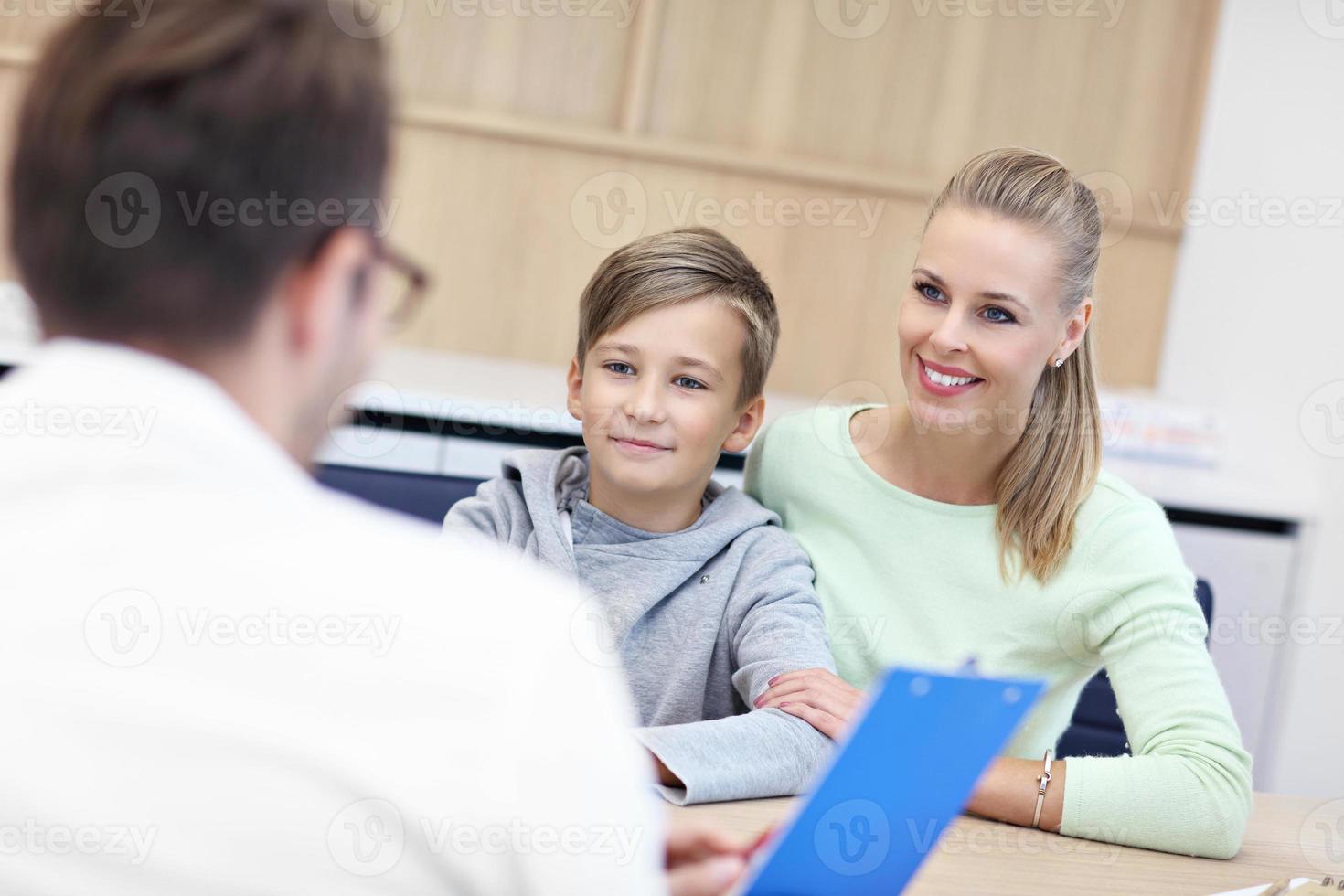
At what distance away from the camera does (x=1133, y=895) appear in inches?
41.9

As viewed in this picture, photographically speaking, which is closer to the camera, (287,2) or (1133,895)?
(287,2)

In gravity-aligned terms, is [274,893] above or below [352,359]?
below

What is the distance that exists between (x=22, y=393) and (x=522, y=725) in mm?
254

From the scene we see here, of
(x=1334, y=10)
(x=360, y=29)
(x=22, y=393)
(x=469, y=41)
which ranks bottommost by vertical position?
(x=22, y=393)

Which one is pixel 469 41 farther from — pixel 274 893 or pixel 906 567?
pixel 274 893

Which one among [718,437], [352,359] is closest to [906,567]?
[718,437]
